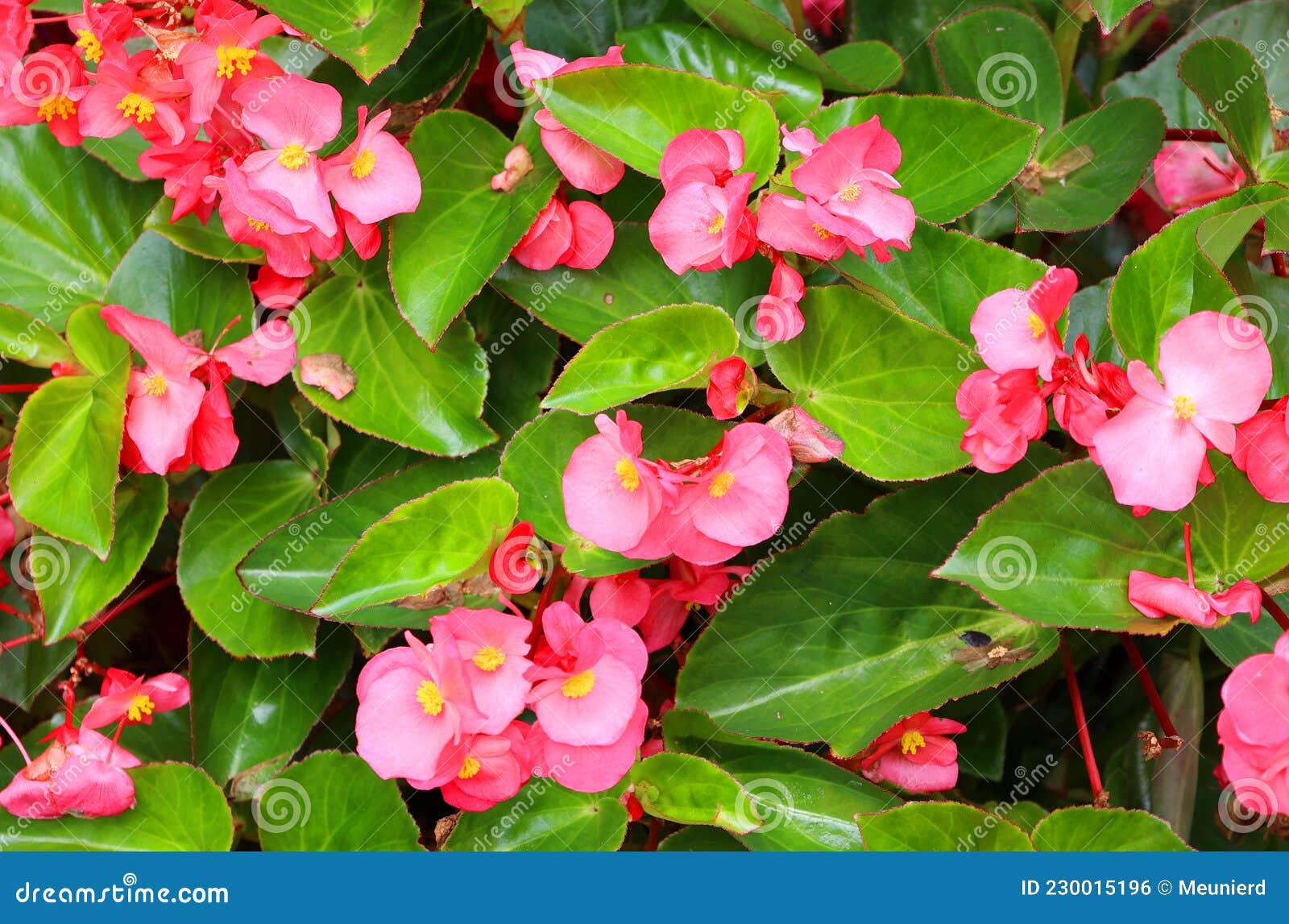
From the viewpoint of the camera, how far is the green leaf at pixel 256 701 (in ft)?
2.79

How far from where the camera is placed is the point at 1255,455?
62 centimetres

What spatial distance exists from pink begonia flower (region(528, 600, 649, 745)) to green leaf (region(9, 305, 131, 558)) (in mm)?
322

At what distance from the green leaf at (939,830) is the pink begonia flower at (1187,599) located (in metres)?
0.16

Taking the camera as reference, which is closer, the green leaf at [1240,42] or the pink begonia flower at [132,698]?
the pink begonia flower at [132,698]

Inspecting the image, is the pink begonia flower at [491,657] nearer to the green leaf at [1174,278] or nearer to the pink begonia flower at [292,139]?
the pink begonia flower at [292,139]

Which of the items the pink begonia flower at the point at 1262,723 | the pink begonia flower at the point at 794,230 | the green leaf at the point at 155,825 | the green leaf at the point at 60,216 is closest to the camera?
the pink begonia flower at the point at 1262,723

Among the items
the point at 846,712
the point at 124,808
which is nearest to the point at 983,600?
the point at 846,712

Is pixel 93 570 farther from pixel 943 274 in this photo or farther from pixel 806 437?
pixel 943 274

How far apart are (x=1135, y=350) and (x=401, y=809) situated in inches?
22.8

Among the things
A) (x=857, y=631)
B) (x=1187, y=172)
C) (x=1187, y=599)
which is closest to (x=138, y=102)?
(x=857, y=631)

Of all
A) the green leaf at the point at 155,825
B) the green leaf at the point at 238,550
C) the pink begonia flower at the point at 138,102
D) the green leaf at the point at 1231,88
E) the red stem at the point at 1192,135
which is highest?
the green leaf at the point at 1231,88

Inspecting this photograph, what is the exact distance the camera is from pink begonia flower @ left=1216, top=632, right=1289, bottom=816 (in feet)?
1.90

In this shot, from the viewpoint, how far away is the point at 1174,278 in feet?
2.27

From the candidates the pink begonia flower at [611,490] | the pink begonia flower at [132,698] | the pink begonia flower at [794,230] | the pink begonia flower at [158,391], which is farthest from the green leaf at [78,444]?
the pink begonia flower at [794,230]
